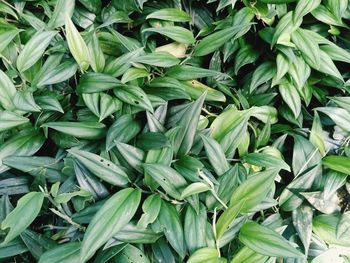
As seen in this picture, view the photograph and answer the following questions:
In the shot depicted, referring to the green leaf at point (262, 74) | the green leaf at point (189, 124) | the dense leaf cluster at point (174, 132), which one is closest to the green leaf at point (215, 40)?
the dense leaf cluster at point (174, 132)

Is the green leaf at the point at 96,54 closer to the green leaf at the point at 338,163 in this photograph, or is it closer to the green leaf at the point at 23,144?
the green leaf at the point at 23,144

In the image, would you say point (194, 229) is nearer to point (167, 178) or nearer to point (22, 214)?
point (167, 178)

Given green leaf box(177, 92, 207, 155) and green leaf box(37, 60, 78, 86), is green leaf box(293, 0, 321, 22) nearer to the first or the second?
green leaf box(177, 92, 207, 155)

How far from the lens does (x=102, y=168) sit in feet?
3.13

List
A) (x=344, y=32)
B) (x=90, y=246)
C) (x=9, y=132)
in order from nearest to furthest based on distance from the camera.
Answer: (x=90, y=246), (x=9, y=132), (x=344, y=32)

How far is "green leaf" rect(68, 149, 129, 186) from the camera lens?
939mm

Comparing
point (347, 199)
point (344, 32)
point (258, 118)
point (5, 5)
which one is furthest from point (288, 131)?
point (5, 5)

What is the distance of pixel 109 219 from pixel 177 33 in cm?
54

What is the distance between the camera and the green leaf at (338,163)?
108 cm

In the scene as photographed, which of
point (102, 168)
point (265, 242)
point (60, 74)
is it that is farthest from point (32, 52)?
point (265, 242)

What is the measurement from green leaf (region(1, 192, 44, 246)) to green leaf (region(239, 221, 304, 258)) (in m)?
0.41

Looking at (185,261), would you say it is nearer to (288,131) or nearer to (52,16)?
(288,131)

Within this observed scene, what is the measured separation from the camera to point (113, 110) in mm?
1041

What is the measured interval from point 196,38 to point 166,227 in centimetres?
57
